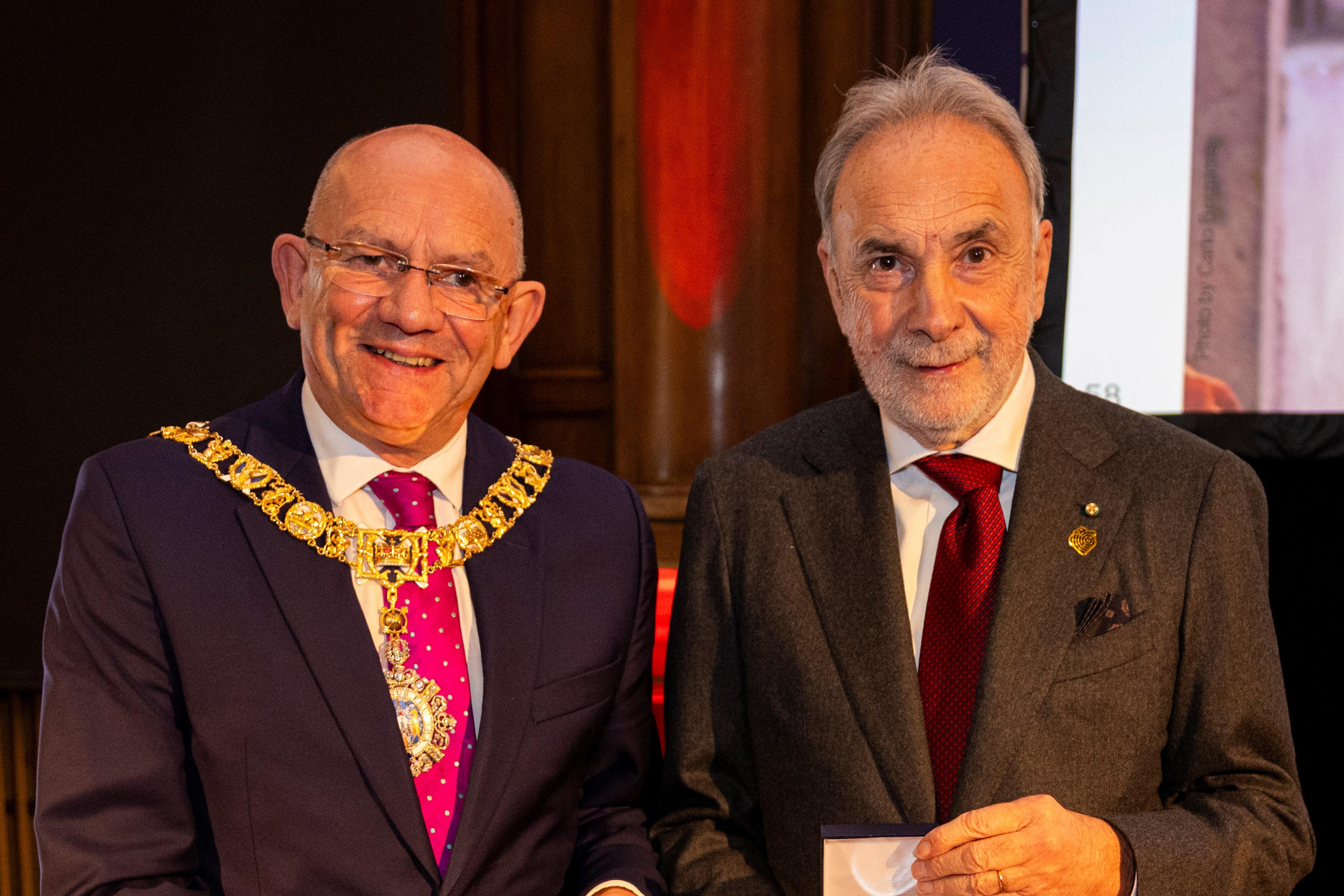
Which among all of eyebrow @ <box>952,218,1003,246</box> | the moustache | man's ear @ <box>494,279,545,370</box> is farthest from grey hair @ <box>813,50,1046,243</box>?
man's ear @ <box>494,279,545,370</box>

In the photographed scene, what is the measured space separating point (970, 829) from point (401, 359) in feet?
3.14

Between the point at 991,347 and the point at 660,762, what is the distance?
837 millimetres

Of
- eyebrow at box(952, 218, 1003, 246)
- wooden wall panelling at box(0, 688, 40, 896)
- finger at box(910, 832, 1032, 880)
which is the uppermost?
eyebrow at box(952, 218, 1003, 246)

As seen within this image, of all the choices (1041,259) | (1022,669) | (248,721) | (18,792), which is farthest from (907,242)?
(18,792)

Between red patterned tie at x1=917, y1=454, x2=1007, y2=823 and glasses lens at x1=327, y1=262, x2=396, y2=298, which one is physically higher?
glasses lens at x1=327, y1=262, x2=396, y2=298

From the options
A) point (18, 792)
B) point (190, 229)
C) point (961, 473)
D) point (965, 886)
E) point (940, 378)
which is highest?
point (190, 229)

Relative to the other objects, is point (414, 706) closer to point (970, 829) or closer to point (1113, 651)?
point (970, 829)

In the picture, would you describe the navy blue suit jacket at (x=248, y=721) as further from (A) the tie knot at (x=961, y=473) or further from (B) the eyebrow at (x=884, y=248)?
(B) the eyebrow at (x=884, y=248)

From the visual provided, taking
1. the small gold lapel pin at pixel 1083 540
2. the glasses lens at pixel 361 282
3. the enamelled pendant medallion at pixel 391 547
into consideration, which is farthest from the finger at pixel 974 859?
the glasses lens at pixel 361 282

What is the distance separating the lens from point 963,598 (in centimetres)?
155

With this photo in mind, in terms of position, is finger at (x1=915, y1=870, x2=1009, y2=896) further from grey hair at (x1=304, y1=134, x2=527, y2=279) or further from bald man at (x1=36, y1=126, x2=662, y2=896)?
grey hair at (x1=304, y1=134, x2=527, y2=279)

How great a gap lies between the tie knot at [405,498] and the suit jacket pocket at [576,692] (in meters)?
0.29

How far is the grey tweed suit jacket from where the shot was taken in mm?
1452

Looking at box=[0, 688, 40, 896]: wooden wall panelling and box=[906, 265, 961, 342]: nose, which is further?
box=[0, 688, 40, 896]: wooden wall panelling
